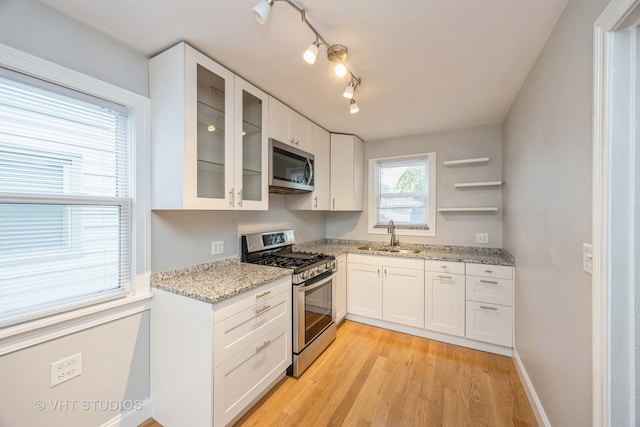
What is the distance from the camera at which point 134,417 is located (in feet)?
5.16

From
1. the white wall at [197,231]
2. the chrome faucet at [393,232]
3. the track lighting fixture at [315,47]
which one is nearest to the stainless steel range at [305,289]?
the white wall at [197,231]

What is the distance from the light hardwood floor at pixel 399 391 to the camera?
1.64 m

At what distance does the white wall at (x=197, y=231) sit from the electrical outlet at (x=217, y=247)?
28mm

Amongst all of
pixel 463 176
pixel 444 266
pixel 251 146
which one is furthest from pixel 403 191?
pixel 251 146

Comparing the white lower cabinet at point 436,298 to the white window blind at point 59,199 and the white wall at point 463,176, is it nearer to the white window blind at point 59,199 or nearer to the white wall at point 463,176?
the white wall at point 463,176

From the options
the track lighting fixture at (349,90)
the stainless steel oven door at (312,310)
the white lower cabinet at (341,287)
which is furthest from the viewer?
the white lower cabinet at (341,287)

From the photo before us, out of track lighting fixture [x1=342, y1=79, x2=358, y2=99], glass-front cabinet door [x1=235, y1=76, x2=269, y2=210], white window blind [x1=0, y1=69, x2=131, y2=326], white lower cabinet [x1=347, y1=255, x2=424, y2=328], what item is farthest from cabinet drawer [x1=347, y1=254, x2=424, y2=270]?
white window blind [x1=0, y1=69, x2=131, y2=326]

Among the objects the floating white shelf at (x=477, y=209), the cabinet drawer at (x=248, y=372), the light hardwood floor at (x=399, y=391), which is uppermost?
the floating white shelf at (x=477, y=209)

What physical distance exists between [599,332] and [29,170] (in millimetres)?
2552

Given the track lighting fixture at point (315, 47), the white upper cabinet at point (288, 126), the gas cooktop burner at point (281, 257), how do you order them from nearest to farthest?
1. the track lighting fixture at point (315, 47)
2. the gas cooktop burner at point (281, 257)
3. the white upper cabinet at point (288, 126)

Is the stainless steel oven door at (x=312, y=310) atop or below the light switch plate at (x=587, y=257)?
below

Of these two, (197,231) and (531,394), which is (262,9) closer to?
(197,231)

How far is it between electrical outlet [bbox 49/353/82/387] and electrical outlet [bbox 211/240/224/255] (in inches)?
37.6

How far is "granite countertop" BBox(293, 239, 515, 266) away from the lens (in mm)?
2469
